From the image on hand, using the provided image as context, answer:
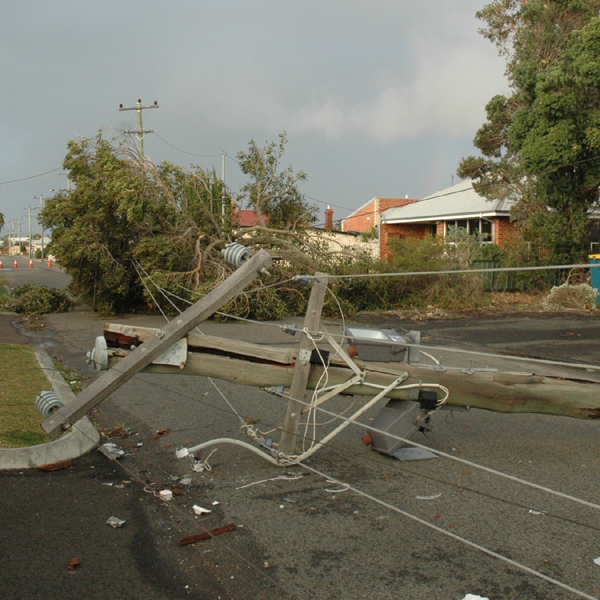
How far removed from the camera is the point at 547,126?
20266 millimetres

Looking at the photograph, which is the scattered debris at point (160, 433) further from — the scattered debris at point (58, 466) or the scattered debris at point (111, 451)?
the scattered debris at point (58, 466)

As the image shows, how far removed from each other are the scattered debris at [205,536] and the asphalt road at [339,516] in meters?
0.05

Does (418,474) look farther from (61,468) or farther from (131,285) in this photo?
(131,285)

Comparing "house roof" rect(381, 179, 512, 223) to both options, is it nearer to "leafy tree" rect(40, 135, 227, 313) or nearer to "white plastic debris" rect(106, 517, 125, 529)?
"leafy tree" rect(40, 135, 227, 313)

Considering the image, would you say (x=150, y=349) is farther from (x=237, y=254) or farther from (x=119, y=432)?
(x=119, y=432)

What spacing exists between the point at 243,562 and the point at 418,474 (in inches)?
77.4

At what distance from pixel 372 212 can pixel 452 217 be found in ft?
22.2

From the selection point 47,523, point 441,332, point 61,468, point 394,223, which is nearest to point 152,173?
point 441,332

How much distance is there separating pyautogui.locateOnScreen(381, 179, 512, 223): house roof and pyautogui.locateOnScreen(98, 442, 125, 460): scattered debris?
75.4 ft

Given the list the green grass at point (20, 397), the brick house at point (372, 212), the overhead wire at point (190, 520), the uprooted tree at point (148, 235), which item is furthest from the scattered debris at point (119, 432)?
the brick house at point (372, 212)

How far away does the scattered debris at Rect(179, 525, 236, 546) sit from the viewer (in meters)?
3.96

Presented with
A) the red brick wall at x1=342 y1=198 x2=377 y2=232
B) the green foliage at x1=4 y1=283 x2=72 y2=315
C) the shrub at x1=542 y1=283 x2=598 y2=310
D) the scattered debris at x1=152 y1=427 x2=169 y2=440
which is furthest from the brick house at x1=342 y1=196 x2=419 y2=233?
the scattered debris at x1=152 y1=427 x2=169 y2=440

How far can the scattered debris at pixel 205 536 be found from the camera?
156 inches

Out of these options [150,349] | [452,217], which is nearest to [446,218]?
[452,217]
